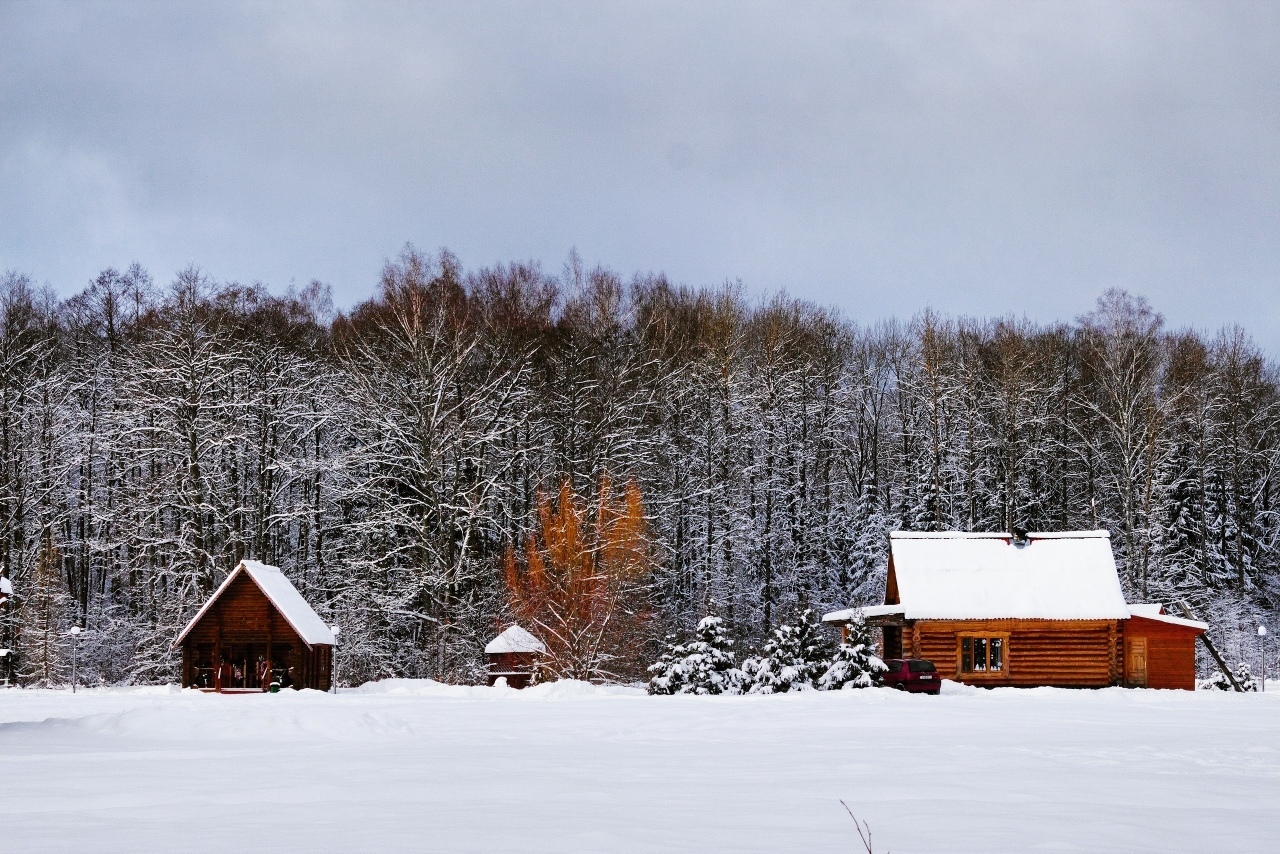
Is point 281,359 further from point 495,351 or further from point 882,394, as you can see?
point 882,394

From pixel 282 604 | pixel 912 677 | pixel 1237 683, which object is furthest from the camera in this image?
pixel 1237 683

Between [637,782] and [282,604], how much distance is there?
30798 mm

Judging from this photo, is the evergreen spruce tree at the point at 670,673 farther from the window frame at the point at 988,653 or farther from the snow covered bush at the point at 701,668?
the window frame at the point at 988,653

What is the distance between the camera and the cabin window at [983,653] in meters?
44.5

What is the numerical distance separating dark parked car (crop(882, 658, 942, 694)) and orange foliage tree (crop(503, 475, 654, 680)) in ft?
29.5

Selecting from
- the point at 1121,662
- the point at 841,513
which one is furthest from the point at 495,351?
the point at 1121,662

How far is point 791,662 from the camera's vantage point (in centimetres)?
3906

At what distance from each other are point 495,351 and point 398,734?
3317cm

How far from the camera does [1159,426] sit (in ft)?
181

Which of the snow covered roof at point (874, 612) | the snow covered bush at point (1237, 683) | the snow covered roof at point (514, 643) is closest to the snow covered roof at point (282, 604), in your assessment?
the snow covered roof at point (514, 643)

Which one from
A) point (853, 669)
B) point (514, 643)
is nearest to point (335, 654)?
point (514, 643)

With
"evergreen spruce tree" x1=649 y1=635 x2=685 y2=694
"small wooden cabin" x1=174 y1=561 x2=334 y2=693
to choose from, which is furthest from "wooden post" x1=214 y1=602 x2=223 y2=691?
"evergreen spruce tree" x1=649 y1=635 x2=685 y2=694

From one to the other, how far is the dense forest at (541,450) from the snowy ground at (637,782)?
78.6 ft

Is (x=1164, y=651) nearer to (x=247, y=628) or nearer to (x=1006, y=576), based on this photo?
(x=1006, y=576)
